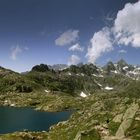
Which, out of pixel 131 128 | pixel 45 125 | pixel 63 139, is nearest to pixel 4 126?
pixel 45 125

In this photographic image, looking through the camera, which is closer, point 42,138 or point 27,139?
point 27,139

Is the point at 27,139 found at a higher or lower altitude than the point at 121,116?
lower

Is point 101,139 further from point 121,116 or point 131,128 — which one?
point 121,116

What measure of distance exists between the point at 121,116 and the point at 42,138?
1355 inches

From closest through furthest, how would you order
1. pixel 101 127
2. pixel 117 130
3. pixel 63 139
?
pixel 117 130, pixel 101 127, pixel 63 139

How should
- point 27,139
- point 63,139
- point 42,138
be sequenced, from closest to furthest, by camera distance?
1. point 63,139
2. point 27,139
3. point 42,138

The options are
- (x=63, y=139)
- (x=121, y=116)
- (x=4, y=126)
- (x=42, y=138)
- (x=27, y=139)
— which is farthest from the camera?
(x=4, y=126)

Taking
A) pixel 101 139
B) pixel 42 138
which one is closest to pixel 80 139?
pixel 101 139

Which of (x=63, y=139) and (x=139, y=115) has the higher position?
(x=139, y=115)

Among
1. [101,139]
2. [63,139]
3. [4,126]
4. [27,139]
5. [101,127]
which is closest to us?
[101,139]

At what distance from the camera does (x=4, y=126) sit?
595 ft

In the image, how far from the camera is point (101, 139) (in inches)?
2302

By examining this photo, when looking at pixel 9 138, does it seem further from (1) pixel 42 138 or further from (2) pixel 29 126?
(2) pixel 29 126

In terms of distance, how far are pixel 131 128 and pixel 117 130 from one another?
3.81 meters
